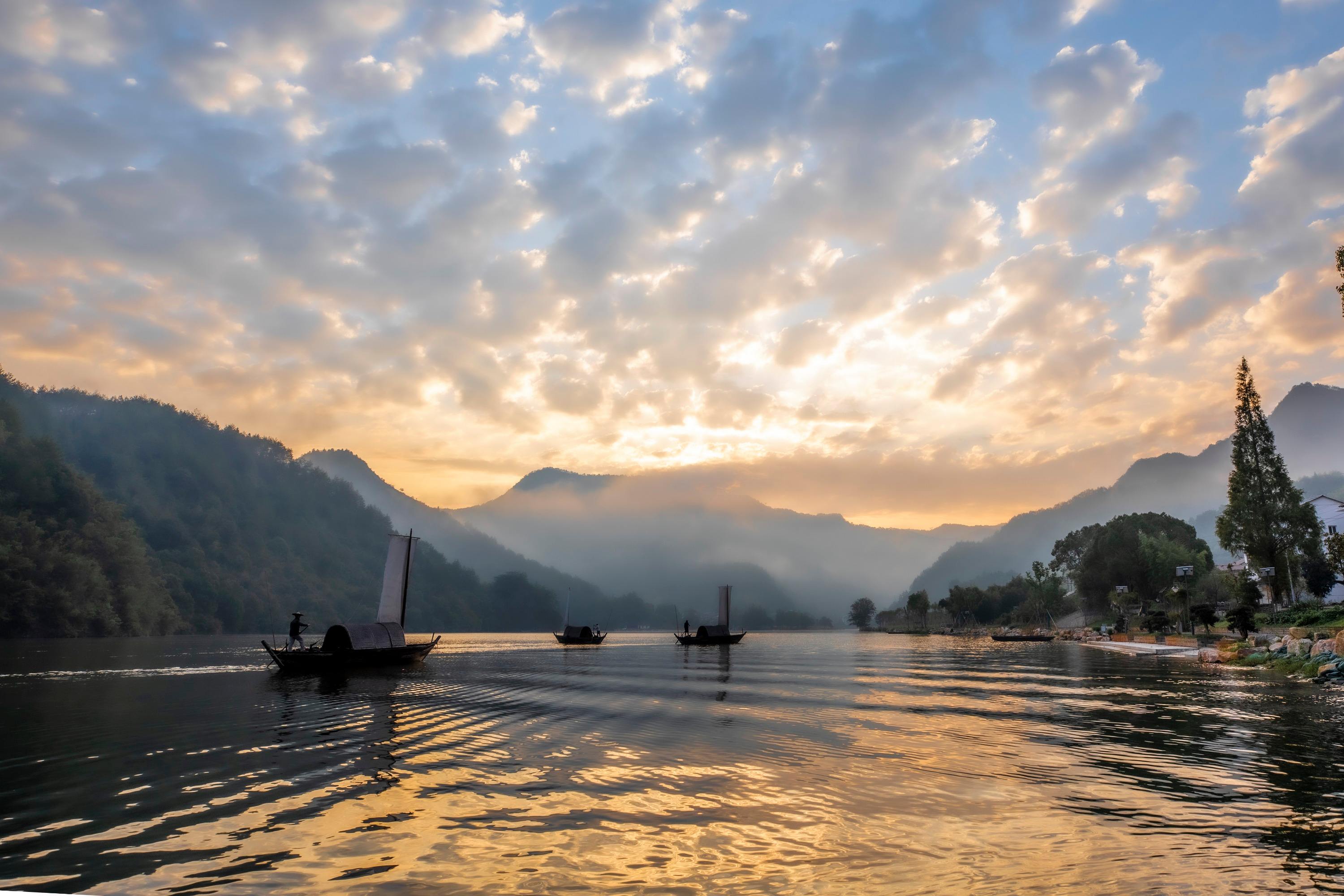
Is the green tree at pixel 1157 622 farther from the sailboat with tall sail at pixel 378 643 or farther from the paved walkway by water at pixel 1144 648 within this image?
the sailboat with tall sail at pixel 378 643

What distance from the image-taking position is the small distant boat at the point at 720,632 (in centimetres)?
13612

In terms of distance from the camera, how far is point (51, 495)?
144375mm

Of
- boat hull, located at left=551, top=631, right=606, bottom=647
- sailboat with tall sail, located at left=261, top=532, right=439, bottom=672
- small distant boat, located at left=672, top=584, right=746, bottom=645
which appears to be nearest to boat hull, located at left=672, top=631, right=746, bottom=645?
small distant boat, located at left=672, top=584, right=746, bottom=645

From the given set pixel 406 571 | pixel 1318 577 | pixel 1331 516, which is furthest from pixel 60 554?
pixel 1331 516

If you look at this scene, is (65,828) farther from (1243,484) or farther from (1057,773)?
(1243,484)

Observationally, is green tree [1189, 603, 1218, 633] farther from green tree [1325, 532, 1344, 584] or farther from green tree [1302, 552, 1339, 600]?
green tree [1325, 532, 1344, 584]

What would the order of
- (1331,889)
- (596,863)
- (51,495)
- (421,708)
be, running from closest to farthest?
(1331,889)
(596,863)
(421,708)
(51,495)

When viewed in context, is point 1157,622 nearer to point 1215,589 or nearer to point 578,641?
point 1215,589

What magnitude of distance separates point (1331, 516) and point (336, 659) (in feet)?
545

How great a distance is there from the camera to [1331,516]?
420 ft

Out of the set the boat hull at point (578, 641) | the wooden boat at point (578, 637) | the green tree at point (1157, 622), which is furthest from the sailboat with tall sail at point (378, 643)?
the green tree at point (1157, 622)

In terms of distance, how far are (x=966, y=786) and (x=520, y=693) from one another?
3055 centimetres

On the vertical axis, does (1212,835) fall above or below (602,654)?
above

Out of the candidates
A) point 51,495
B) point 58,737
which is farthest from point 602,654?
point 51,495
